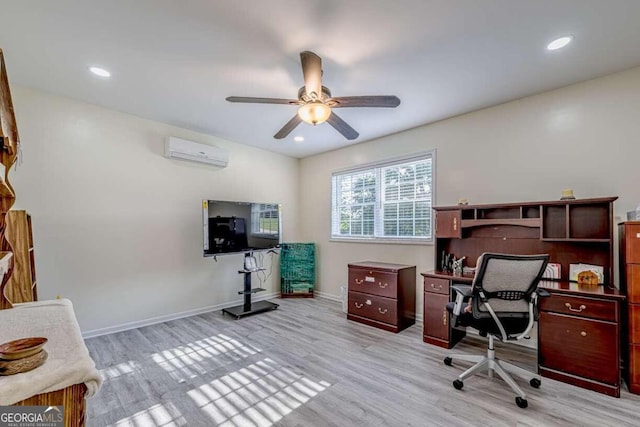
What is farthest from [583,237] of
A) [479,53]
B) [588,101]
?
[479,53]

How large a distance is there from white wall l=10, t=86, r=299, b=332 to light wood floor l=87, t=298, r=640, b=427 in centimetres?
64

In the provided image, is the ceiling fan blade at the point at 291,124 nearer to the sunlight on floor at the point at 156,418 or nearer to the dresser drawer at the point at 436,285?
the dresser drawer at the point at 436,285

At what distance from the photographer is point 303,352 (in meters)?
2.96

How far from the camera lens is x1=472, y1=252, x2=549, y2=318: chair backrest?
2.15 metres

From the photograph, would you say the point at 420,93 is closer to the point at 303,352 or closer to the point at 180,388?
the point at 303,352

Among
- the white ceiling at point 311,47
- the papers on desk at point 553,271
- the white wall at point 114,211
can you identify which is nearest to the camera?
the white ceiling at point 311,47

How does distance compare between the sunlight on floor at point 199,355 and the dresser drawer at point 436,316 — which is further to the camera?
the dresser drawer at point 436,316

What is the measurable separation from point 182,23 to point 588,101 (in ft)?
12.1

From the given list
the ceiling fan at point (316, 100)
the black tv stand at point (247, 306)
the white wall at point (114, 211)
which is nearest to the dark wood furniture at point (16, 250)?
the white wall at point (114, 211)

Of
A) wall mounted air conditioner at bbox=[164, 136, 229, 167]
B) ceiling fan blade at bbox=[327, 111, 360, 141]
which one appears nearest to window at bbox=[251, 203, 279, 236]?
wall mounted air conditioner at bbox=[164, 136, 229, 167]

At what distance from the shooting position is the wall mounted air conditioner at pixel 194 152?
388cm

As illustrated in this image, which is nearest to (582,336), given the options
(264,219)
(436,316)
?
(436,316)

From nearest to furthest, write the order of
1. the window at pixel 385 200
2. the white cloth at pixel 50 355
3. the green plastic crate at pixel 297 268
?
the white cloth at pixel 50 355, the window at pixel 385 200, the green plastic crate at pixel 297 268

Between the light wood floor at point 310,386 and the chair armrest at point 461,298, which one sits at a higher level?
the chair armrest at point 461,298
